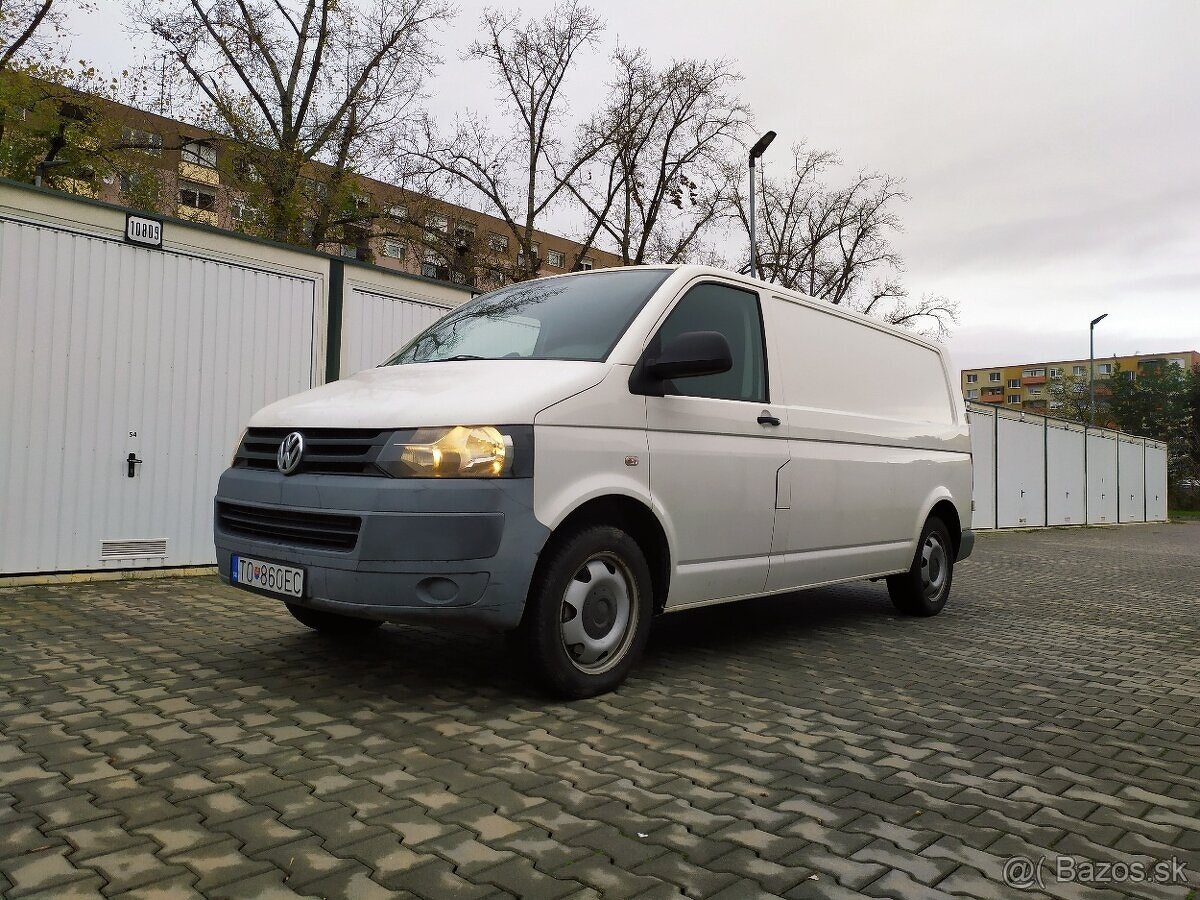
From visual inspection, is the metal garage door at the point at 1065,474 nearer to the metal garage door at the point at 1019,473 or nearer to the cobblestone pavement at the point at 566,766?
the metal garage door at the point at 1019,473

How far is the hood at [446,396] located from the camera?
3.58 metres

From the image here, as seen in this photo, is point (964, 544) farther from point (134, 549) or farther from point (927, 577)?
point (134, 549)

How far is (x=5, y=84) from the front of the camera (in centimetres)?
1938

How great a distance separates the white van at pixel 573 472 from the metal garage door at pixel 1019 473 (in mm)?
17629

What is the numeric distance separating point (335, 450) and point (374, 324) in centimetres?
586

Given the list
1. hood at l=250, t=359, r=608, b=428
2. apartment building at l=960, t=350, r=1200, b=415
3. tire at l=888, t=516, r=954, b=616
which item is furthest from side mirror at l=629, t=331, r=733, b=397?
apartment building at l=960, t=350, r=1200, b=415

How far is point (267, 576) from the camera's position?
3844 millimetres

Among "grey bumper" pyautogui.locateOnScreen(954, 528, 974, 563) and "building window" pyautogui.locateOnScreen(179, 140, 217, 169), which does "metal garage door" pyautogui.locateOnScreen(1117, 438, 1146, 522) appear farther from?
"building window" pyautogui.locateOnScreen(179, 140, 217, 169)

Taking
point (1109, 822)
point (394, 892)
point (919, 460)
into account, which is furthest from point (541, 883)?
point (919, 460)

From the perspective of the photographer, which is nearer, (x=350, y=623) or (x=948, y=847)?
(x=948, y=847)

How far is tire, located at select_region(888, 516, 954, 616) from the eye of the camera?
6.68 meters

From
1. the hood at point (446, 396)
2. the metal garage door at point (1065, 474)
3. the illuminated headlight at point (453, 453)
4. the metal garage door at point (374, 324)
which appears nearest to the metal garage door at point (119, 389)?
the metal garage door at point (374, 324)

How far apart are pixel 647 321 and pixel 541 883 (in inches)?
106

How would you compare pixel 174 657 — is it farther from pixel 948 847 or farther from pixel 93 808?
pixel 948 847
